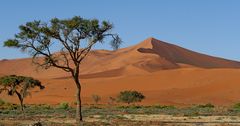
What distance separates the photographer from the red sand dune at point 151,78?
102 metres

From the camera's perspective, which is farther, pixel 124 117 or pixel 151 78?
pixel 151 78

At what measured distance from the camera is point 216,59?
190375mm

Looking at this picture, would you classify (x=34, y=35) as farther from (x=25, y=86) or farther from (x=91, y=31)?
(x=25, y=86)

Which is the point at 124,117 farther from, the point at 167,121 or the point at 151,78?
the point at 151,78

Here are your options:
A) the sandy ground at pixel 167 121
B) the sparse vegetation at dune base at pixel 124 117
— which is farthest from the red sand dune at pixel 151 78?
the sandy ground at pixel 167 121

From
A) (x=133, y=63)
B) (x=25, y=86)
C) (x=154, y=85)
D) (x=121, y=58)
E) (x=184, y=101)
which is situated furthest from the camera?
(x=121, y=58)

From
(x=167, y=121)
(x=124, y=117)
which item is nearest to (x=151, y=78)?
(x=124, y=117)

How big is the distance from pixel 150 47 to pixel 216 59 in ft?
83.3

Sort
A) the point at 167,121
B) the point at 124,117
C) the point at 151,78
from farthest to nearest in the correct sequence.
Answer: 1. the point at 151,78
2. the point at 124,117
3. the point at 167,121

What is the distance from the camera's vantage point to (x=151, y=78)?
12469 cm

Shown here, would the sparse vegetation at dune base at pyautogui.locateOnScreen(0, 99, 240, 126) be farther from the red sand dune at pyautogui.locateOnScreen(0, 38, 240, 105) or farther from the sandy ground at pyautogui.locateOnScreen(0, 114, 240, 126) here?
the red sand dune at pyautogui.locateOnScreen(0, 38, 240, 105)

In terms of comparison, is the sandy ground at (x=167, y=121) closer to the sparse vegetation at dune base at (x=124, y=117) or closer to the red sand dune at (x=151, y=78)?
the sparse vegetation at dune base at (x=124, y=117)

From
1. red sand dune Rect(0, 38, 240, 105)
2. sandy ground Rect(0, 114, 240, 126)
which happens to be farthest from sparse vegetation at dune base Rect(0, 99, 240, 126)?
red sand dune Rect(0, 38, 240, 105)

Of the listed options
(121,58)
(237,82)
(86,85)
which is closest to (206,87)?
(237,82)
